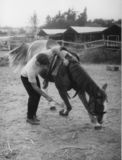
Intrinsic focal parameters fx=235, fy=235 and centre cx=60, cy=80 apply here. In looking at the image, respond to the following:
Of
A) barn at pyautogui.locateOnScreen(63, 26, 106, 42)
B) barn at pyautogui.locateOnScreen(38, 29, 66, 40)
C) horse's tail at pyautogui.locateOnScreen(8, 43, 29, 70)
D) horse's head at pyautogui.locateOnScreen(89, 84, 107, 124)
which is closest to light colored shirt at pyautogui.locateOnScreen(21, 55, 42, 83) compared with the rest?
horse's head at pyautogui.locateOnScreen(89, 84, 107, 124)

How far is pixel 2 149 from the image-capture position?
2.97 meters

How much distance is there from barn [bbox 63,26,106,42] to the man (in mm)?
18549

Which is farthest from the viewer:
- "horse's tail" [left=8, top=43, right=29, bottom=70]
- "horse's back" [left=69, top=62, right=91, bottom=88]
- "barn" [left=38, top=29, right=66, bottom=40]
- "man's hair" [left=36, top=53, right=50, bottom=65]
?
"barn" [left=38, top=29, right=66, bottom=40]

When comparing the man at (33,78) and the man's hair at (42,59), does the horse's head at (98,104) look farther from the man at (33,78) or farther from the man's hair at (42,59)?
the man's hair at (42,59)

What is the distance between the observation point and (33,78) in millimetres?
3455

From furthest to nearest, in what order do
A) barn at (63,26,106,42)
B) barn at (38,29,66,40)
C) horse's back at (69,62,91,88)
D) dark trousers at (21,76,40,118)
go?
barn at (38,29,66,40) < barn at (63,26,106,42) < dark trousers at (21,76,40,118) < horse's back at (69,62,91,88)

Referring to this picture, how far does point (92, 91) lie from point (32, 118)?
1145 millimetres

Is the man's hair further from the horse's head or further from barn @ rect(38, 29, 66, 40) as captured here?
barn @ rect(38, 29, 66, 40)

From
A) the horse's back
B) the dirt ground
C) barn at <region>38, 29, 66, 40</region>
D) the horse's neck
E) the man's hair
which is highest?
the man's hair

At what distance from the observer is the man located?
134 inches

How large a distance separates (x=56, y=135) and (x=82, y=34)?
20.5m

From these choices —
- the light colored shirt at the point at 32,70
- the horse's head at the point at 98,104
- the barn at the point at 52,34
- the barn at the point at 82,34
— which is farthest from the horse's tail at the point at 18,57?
the barn at the point at 52,34

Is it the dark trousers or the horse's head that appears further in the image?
the dark trousers

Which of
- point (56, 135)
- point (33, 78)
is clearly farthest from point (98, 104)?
point (33, 78)
